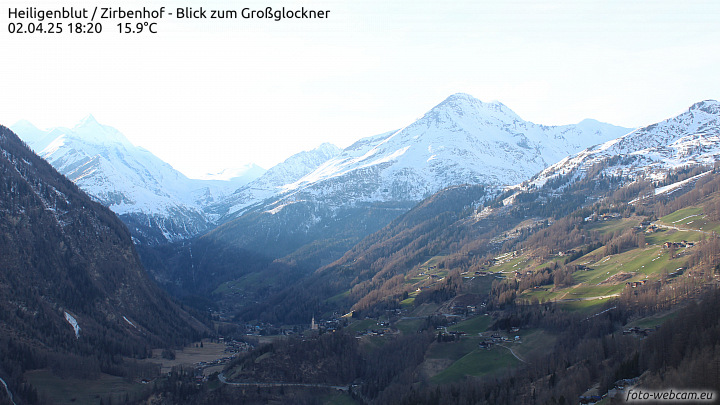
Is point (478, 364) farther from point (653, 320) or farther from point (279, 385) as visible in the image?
point (279, 385)

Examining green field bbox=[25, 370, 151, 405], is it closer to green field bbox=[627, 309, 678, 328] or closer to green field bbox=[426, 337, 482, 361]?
green field bbox=[426, 337, 482, 361]

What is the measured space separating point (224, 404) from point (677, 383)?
11651cm

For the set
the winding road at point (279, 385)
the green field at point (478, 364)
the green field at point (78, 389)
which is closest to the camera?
the green field at point (78, 389)

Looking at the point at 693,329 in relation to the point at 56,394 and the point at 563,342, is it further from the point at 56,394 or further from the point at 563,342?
the point at 56,394

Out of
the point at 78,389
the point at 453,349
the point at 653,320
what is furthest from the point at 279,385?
the point at 653,320

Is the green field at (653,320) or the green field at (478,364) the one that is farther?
the green field at (478,364)

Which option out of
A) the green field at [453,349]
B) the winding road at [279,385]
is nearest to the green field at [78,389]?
the winding road at [279,385]

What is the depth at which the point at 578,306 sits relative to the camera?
187m

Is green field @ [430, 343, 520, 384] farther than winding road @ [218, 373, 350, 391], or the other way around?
winding road @ [218, 373, 350, 391]

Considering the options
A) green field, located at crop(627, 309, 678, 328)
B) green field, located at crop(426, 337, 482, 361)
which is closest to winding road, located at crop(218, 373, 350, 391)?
green field, located at crop(426, 337, 482, 361)

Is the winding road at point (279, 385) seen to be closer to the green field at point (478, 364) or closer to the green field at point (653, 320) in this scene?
the green field at point (478, 364)

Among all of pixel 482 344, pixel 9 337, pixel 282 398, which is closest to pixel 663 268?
pixel 482 344

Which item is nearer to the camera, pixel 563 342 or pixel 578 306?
pixel 563 342

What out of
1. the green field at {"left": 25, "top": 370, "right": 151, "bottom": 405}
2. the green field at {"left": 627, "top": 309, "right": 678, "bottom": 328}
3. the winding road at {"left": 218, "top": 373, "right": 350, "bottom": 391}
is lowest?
the winding road at {"left": 218, "top": 373, "right": 350, "bottom": 391}
